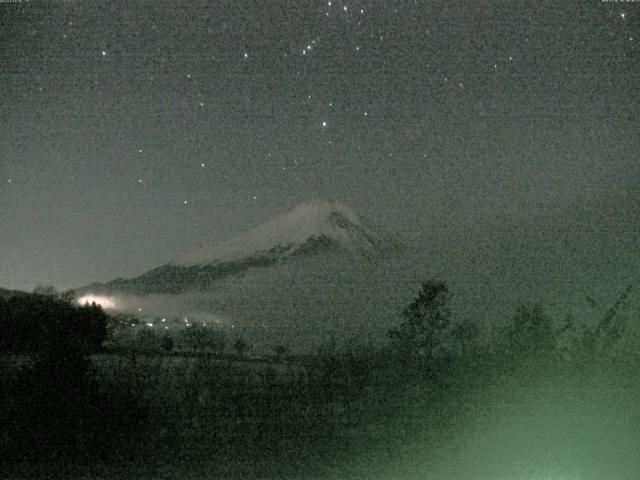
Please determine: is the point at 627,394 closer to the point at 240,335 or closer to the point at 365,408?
the point at 365,408

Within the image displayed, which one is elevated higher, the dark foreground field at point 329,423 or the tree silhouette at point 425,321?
the tree silhouette at point 425,321

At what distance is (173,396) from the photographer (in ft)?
47.2

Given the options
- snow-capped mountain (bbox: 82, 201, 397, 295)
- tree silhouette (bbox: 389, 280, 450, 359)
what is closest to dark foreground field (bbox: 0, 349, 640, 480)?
tree silhouette (bbox: 389, 280, 450, 359)

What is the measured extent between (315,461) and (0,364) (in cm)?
703

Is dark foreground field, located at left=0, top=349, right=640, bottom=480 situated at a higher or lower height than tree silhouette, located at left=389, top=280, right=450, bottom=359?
lower

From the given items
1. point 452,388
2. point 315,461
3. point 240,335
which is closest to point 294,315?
point 240,335

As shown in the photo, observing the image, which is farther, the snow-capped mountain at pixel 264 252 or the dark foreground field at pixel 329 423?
the snow-capped mountain at pixel 264 252

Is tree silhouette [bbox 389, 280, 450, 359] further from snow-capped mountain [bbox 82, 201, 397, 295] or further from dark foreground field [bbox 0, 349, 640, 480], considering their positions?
snow-capped mountain [bbox 82, 201, 397, 295]

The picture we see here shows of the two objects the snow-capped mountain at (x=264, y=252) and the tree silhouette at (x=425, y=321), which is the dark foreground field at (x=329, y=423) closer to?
the tree silhouette at (x=425, y=321)

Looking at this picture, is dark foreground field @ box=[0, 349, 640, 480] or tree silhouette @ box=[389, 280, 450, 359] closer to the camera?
dark foreground field @ box=[0, 349, 640, 480]

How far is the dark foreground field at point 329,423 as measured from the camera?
37.9ft

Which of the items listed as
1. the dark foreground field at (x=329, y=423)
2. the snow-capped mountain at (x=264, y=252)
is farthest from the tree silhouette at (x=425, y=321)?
the snow-capped mountain at (x=264, y=252)

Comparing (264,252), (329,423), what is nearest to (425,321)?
(329,423)

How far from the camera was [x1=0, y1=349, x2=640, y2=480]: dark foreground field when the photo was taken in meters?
11.6
